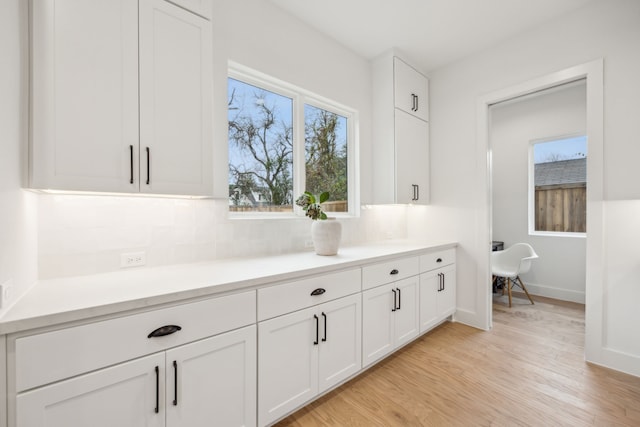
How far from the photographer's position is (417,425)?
5.23 ft

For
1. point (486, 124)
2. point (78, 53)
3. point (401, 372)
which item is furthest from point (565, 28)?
point (78, 53)

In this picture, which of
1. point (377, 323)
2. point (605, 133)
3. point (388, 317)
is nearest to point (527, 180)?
point (605, 133)

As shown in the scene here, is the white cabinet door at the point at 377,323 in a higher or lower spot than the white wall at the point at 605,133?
lower

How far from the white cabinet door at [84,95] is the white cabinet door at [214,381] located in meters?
0.81

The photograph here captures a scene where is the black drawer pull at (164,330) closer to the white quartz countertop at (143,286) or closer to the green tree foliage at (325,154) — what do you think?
the white quartz countertop at (143,286)

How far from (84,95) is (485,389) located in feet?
9.26

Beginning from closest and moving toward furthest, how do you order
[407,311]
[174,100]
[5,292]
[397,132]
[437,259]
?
[5,292] → [174,100] → [407,311] → [437,259] → [397,132]

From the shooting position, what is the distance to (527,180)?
400 centimetres

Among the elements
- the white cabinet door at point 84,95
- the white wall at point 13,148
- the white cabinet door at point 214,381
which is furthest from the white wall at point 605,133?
the white wall at point 13,148

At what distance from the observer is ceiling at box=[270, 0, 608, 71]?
2.21 m

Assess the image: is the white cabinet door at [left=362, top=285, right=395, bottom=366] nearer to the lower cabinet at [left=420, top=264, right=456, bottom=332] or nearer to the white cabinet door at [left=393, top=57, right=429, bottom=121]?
the lower cabinet at [left=420, top=264, right=456, bottom=332]

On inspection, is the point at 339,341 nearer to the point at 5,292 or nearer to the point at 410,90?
the point at 5,292

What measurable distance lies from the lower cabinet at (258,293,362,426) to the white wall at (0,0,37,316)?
0.99 m

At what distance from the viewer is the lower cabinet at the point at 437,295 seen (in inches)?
100
